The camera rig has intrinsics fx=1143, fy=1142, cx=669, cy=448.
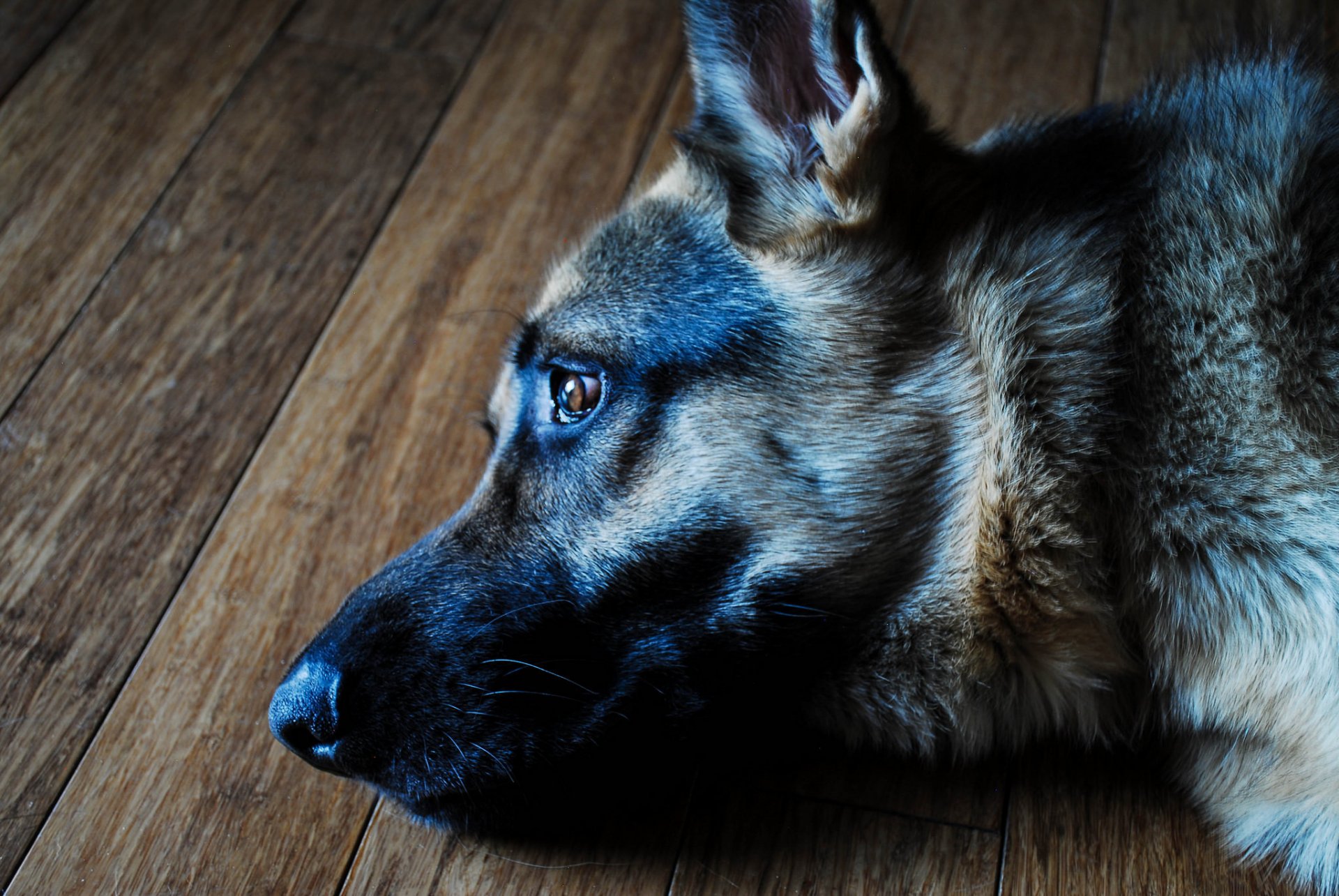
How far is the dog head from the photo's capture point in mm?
1497

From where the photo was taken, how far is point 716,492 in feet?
4.90

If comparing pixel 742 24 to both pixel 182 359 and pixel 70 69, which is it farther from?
pixel 70 69

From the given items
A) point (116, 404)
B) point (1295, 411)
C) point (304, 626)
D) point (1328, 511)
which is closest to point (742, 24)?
point (1295, 411)

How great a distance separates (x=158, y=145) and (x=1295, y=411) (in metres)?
2.40

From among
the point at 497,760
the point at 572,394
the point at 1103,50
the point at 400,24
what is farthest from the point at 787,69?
the point at 400,24

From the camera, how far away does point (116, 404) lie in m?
2.21

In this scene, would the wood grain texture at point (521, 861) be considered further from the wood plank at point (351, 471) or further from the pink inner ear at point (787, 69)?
the pink inner ear at point (787, 69)

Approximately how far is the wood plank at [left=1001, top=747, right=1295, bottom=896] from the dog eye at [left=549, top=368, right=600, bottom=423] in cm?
86

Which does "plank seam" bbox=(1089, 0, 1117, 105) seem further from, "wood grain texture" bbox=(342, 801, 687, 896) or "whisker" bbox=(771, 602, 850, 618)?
"wood grain texture" bbox=(342, 801, 687, 896)

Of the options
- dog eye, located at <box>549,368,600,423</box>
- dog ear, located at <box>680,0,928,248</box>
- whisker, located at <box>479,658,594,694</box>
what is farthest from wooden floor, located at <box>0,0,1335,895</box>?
dog ear, located at <box>680,0,928,248</box>

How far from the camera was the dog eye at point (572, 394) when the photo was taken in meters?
1.65

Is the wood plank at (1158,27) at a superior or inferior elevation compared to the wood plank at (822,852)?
superior

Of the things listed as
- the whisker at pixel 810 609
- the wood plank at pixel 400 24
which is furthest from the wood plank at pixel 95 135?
the whisker at pixel 810 609

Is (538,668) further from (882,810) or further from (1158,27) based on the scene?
(1158,27)
